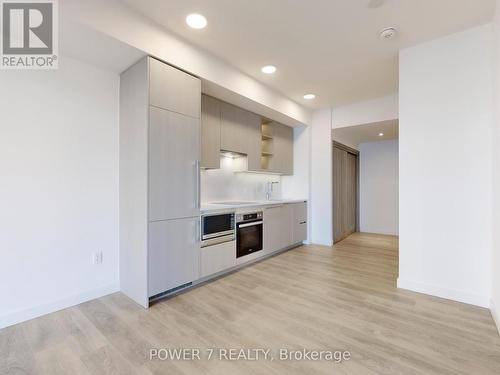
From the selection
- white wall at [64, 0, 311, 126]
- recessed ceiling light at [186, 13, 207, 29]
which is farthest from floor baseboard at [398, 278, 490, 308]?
recessed ceiling light at [186, 13, 207, 29]

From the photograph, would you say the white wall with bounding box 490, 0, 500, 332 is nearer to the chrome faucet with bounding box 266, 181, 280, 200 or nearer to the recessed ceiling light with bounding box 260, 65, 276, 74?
the recessed ceiling light with bounding box 260, 65, 276, 74

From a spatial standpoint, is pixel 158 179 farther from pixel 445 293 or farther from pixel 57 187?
pixel 445 293

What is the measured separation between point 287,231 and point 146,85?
3148 mm

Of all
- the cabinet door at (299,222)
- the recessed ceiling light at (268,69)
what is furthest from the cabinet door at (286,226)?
the recessed ceiling light at (268,69)

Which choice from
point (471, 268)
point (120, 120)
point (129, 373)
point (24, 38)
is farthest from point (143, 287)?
point (471, 268)

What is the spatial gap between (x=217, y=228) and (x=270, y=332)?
138 cm

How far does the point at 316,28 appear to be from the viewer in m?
2.39

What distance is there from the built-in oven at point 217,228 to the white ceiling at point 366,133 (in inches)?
118

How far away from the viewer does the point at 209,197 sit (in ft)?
12.3

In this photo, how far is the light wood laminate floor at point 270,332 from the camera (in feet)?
5.10

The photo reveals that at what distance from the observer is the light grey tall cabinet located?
2.32m

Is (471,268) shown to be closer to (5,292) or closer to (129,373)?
(129,373)

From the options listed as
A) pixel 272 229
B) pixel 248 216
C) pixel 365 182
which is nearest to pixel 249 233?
pixel 248 216

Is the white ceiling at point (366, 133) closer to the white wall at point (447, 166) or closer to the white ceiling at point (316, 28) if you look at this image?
the white ceiling at point (316, 28)
